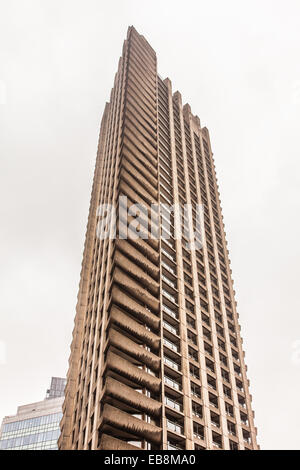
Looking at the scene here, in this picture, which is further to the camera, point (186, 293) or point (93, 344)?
point (186, 293)

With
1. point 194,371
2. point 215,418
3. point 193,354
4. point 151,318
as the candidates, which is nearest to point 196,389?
point 194,371

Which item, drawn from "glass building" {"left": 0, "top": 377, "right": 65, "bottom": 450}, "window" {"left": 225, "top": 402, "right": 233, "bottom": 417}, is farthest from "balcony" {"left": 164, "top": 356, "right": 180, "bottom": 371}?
"glass building" {"left": 0, "top": 377, "right": 65, "bottom": 450}

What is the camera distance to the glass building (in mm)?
101606

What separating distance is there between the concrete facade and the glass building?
59.8 meters

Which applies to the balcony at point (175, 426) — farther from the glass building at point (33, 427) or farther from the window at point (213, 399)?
the glass building at point (33, 427)

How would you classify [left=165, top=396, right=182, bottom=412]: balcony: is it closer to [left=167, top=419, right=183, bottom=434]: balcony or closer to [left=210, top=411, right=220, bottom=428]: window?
[left=167, top=419, right=183, bottom=434]: balcony

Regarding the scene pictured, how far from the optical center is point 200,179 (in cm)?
7938

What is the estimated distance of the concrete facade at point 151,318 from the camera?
38438 millimetres

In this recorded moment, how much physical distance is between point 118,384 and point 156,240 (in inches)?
857

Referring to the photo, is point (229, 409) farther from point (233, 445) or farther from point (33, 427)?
point (33, 427)

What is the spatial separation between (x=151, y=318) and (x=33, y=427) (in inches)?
3014
